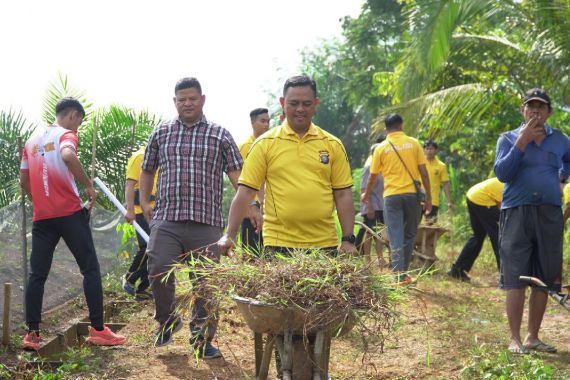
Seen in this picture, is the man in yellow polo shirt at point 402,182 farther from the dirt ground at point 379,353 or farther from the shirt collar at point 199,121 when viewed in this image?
the shirt collar at point 199,121

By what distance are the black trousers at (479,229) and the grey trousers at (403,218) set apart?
970mm

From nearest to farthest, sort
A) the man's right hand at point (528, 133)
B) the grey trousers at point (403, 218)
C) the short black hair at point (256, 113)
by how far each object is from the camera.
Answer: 1. the man's right hand at point (528, 133)
2. the short black hair at point (256, 113)
3. the grey trousers at point (403, 218)

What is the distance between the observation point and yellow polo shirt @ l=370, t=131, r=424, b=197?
10375mm

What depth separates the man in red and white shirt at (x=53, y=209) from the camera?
23.0 feet

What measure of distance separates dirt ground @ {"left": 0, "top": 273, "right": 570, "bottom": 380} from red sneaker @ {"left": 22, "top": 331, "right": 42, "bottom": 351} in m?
0.10

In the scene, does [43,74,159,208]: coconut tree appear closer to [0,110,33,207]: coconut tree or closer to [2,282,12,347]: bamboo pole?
[0,110,33,207]: coconut tree

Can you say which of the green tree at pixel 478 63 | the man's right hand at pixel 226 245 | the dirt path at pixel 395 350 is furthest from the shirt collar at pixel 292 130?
the green tree at pixel 478 63

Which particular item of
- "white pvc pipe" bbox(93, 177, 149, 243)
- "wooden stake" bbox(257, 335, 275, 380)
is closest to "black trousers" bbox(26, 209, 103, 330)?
"white pvc pipe" bbox(93, 177, 149, 243)

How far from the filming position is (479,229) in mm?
11727

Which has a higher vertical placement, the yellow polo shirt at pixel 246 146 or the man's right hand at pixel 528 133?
the man's right hand at pixel 528 133

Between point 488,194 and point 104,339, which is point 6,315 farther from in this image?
point 488,194

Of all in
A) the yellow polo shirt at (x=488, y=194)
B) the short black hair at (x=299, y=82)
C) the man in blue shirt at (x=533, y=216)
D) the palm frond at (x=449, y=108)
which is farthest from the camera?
the palm frond at (x=449, y=108)

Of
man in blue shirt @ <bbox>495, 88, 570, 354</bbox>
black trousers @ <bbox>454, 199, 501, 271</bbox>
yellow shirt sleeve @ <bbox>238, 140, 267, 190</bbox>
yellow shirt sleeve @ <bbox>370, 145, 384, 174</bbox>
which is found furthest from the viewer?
black trousers @ <bbox>454, 199, 501, 271</bbox>

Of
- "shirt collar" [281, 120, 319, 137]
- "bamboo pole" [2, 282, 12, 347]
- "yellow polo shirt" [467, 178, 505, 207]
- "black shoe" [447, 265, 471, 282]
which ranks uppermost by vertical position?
"shirt collar" [281, 120, 319, 137]
